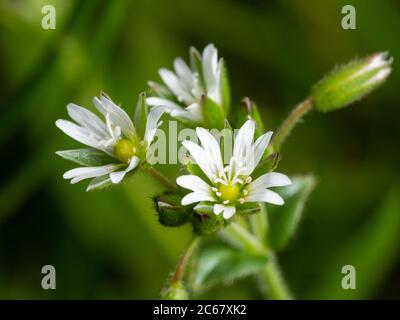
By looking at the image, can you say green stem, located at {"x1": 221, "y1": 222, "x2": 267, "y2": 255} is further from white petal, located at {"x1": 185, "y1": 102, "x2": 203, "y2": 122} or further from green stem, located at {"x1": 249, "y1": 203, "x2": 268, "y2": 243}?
white petal, located at {"x1": 185, "y1": 102, "x2": 203, "y2": 122}

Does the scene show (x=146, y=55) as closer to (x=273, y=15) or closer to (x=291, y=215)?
(x=273, y=15)

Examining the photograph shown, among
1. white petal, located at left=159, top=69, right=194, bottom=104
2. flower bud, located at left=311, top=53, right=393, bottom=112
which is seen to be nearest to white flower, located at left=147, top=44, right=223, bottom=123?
white petal, located at left=159, top=69, right=194, bottom=104

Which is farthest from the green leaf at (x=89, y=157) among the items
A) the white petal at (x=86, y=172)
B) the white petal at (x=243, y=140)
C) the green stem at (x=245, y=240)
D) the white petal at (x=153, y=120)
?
the green stem at (x=245, y=240)

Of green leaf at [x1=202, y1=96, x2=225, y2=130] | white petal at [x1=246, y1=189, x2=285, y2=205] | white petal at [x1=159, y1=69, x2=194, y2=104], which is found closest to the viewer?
white petal at [x1=246, y1=189, x2=285, y2=205]

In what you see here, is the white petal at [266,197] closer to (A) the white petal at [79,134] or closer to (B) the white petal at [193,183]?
(B) the white petal at [193,183]
